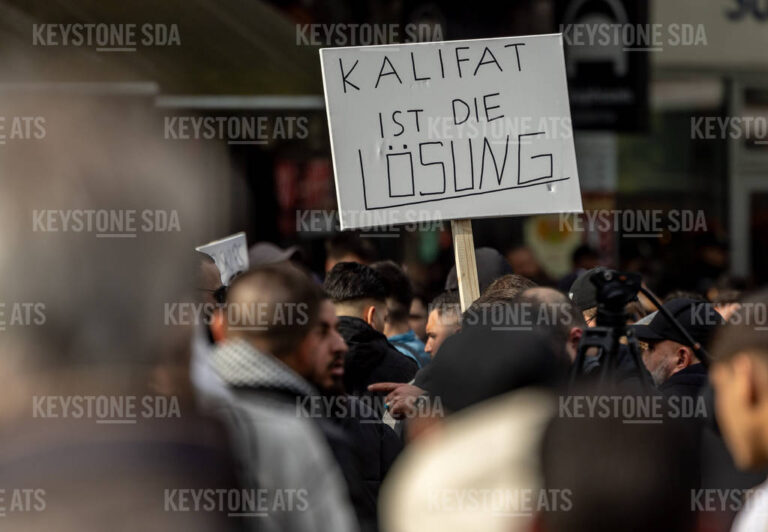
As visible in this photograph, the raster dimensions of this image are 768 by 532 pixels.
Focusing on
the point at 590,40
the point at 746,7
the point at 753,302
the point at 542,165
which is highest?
the point at 746,7

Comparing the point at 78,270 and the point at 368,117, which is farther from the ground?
the point at 368,117

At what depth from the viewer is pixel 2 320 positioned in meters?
1.52

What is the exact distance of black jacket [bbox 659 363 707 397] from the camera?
13.4ft

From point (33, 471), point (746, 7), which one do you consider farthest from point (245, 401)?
point (746, 7)

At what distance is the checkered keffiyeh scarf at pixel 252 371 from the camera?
104 inches

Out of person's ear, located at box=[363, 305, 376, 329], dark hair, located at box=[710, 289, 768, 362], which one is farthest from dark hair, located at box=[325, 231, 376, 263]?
dark hair, located at box=[710, 289, 768, 362]

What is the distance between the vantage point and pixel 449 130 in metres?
4.59

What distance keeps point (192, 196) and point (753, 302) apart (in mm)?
1266

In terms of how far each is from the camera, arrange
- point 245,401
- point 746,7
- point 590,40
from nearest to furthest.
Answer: point 245,401
point 590,40
point 746,7

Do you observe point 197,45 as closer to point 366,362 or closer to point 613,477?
point 366,362

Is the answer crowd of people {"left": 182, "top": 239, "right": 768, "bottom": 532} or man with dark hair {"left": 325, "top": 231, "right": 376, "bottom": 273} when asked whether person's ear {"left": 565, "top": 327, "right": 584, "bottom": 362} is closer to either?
crowd of people {"left": 182, "top": 239, "right": 768, "bottom": 532}

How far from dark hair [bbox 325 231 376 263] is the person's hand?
259 centimetres

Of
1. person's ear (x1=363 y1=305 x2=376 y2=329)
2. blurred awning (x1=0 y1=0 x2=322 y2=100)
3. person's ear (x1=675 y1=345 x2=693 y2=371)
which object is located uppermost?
blurred awning (x1=0 y1=0 x2=322 y2=100)

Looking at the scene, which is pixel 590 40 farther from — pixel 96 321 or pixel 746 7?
pixel 96 321
